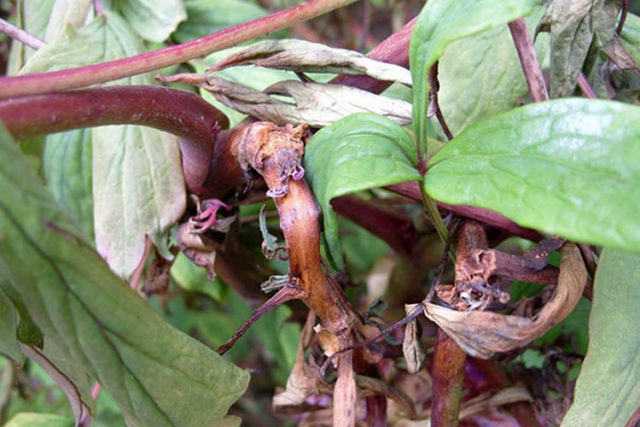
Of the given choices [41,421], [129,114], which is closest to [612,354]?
[129,114]

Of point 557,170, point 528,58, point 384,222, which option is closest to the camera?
point 557,170

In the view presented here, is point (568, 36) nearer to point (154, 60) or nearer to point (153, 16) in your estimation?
point (154, 60)

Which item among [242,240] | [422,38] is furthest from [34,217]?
[242,240]

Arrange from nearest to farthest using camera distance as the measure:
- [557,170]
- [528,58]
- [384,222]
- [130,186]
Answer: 1. [557,170]
2. [528,58]
3. [130,186]
4. [384,222]

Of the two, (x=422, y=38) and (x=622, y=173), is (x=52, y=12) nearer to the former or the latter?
(x=422, y=38)

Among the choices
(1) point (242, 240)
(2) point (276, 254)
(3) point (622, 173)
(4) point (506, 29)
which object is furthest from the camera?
(1) point (242, 240)

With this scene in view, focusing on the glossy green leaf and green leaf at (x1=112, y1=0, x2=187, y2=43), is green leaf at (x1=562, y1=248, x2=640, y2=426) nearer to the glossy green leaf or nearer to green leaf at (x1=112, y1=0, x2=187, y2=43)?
the glossy green leaf
